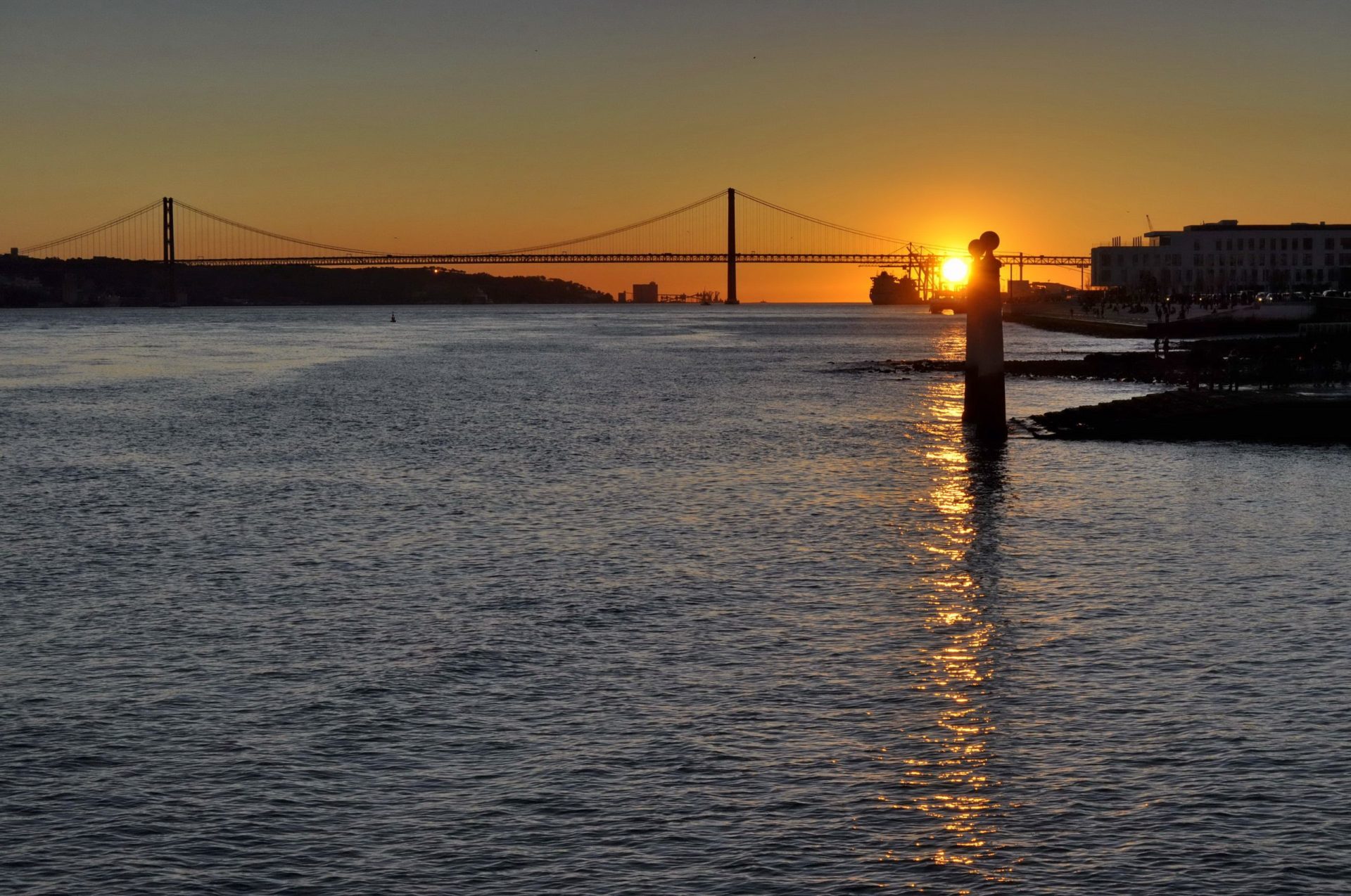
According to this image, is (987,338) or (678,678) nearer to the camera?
(678,678)

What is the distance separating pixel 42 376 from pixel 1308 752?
7330 centimetres

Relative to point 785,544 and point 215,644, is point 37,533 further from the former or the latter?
point 785,544

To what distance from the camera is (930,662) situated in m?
14.2

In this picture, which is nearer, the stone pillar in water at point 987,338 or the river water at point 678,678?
the river water at point 678,678

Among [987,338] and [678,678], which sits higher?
[987,338]

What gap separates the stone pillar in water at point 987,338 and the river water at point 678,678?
213 inches

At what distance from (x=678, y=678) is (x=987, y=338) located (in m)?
26.5

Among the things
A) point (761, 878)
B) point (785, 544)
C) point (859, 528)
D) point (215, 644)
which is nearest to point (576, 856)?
point (761, 878)

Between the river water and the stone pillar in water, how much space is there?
5422mm

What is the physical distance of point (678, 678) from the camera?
13539mm

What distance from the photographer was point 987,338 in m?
38.4

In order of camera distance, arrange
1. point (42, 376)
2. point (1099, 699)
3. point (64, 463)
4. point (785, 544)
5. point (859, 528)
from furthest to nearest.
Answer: point (42, 376)
point (64, 463)
point (859, 528)
point (785, 544)
point (1099, 699)

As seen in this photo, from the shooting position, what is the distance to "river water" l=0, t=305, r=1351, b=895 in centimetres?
937

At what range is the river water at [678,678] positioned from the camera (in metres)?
9.37
